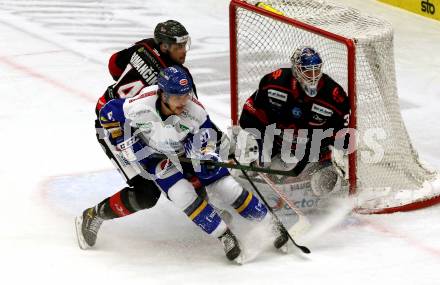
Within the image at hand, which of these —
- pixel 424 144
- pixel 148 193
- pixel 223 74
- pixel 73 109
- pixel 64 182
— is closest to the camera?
pixel 148 193

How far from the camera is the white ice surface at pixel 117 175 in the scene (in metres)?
4.37

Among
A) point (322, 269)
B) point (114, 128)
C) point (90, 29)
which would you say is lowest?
point (90, 29)

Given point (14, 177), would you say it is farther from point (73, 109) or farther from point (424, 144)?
point (424, 144)

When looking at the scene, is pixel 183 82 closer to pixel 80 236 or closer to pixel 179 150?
pixel 179 150

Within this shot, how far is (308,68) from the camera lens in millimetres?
4902

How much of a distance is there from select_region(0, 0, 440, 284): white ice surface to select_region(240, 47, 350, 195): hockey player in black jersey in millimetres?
402

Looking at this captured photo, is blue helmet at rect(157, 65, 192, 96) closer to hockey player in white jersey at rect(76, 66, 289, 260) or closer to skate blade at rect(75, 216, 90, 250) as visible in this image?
hockey player in white jersey at rect(76, 66, 289, 260)

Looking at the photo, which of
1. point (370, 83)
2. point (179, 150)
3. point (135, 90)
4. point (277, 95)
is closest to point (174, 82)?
point (179, 150)

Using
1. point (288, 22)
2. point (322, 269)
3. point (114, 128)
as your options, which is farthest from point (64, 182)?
point (322, 269)

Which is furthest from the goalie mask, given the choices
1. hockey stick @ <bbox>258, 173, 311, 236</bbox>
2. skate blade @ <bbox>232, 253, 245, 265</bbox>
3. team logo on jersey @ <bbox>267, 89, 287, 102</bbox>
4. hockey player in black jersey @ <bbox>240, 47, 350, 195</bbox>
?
skate blade @ <bbox>232, 253, 245, 265</bbox>

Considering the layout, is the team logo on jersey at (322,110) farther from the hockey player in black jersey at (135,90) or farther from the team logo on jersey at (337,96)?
the hockey player in black jersey at (135,90)

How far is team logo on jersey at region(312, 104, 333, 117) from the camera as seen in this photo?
5.06 m

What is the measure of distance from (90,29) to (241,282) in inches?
235

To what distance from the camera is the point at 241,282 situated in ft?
13.9
